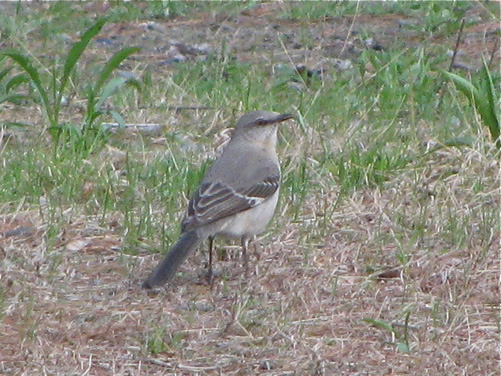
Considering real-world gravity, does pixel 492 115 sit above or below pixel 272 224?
above

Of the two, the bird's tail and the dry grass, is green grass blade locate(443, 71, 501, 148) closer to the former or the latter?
the dry grass

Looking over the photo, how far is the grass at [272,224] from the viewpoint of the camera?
5.40 m

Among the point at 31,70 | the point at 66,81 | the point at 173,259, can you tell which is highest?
the point at 31,70

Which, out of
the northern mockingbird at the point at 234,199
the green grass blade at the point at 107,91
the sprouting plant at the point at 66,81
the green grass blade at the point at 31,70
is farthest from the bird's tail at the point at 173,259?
the green grass blade at the point at 107,91

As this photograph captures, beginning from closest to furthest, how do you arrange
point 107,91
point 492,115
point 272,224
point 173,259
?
1. point 173,259
2. point 272,224
3. point 492,115
4. point 107,91

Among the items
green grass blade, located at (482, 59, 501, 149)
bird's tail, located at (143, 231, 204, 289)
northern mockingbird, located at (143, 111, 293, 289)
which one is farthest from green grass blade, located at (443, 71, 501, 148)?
bird's tail, located at (143, 231, 204, 289)

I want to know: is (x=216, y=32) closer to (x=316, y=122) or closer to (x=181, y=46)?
(x=181, y=46)

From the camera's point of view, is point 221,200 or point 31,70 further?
point 31,70

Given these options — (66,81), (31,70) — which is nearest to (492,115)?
(66,81)

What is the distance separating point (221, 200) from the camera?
649 cm

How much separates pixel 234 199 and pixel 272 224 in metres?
0.50

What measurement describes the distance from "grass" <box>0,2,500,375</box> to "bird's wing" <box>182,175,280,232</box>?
333mm

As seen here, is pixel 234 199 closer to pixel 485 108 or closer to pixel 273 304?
pixel 273 304

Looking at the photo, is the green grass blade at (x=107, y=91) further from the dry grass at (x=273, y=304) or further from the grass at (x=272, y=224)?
the dry grass at (x=273, y=304)
